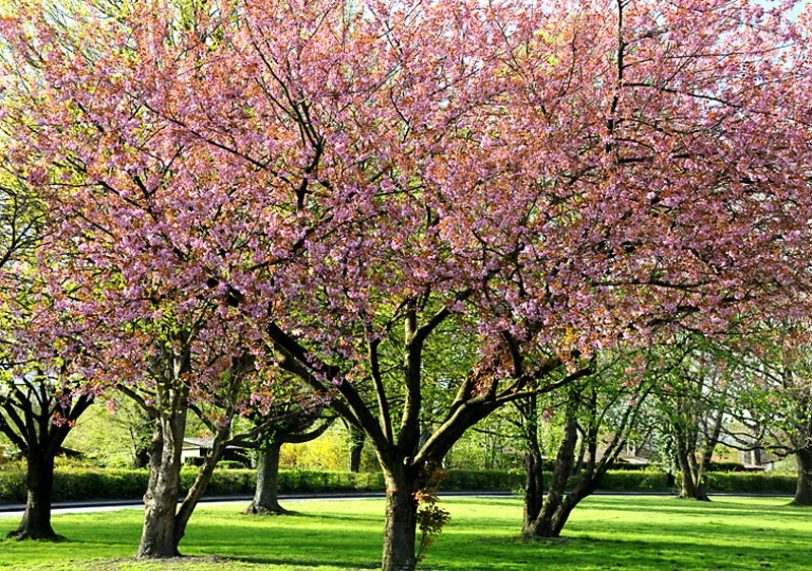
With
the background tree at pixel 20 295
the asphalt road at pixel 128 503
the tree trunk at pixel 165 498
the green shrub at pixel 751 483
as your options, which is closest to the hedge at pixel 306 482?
the green shrub at pixel 751 483

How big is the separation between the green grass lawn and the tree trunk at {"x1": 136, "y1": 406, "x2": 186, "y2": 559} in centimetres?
77

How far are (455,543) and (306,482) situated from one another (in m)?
32.5

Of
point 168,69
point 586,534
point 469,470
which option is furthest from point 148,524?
point 469,470

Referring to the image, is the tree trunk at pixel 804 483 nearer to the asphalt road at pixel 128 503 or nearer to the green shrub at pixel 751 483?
the green shrub at pixel 751 483

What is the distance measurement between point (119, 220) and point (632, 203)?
677 centimetres

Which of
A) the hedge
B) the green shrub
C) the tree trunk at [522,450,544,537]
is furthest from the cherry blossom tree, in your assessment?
the green shrub

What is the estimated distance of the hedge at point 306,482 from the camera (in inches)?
1724

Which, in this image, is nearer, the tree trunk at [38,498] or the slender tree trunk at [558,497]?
the tree trunk at [38,498]

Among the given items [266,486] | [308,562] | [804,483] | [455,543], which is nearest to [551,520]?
[455,543]

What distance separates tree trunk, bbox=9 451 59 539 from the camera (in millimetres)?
23875

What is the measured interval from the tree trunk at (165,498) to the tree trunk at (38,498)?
20.2ft

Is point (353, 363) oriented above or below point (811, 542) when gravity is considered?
above

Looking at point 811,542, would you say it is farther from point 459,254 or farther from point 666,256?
point 459,254

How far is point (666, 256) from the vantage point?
476 inches
